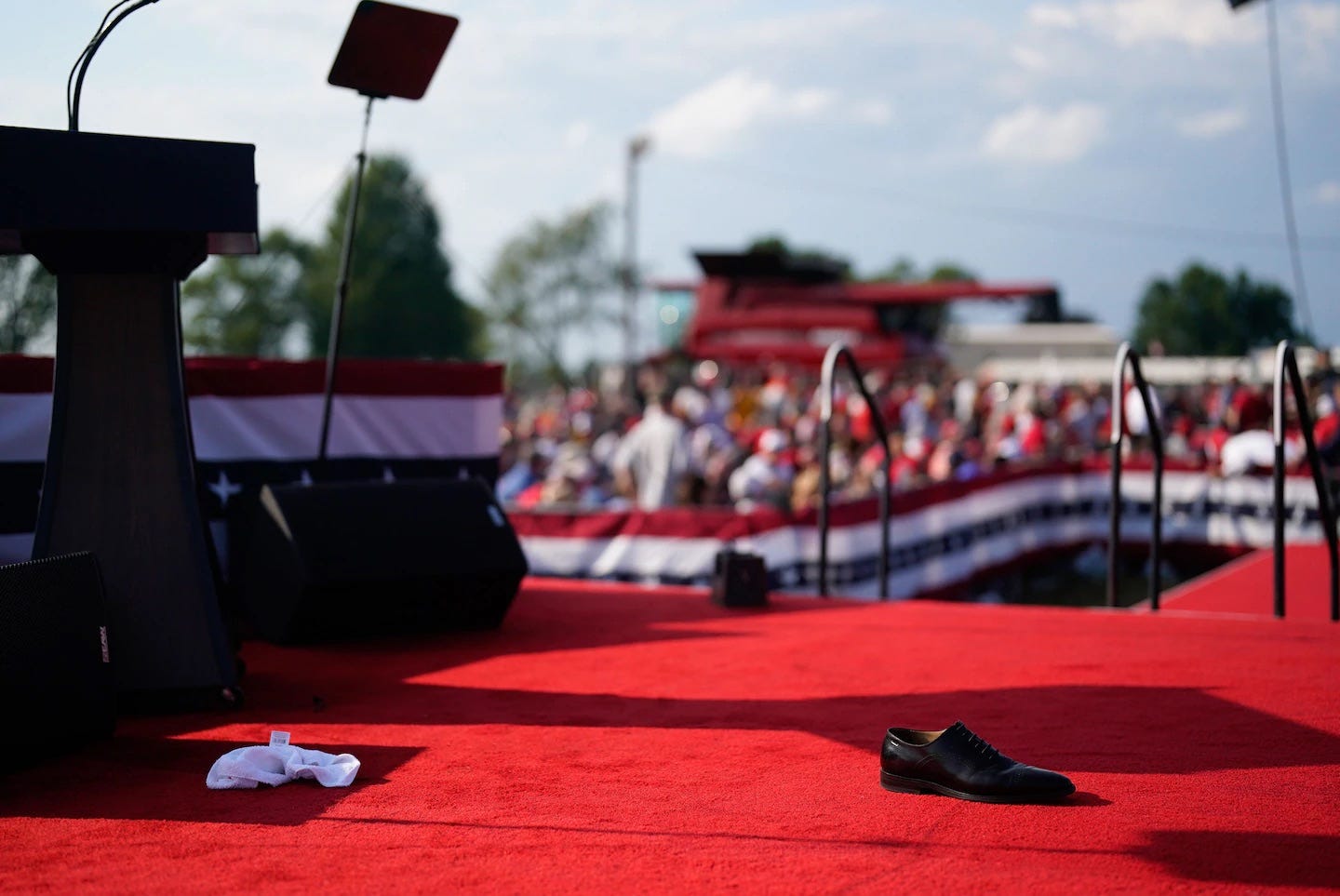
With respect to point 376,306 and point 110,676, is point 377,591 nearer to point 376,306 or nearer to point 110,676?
point 110,676

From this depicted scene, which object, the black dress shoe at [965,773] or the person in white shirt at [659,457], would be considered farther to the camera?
the person in white shirt at [659,457]

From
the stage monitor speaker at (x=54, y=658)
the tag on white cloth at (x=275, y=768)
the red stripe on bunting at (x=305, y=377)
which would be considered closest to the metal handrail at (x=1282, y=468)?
the red stripe on bunting at (x=305, y=377)

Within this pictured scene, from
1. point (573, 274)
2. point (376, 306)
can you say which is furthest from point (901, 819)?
point (573, 274)

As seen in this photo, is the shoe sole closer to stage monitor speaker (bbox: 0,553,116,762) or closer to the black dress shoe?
the black dress shoe

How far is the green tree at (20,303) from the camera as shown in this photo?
9766 millimetres

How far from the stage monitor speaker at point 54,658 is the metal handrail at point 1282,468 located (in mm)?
5710

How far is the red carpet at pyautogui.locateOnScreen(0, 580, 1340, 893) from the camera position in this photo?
334cm

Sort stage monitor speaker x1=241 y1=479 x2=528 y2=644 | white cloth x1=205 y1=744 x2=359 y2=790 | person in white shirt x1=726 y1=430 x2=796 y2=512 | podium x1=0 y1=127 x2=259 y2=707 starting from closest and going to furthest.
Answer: white cloth x1=205 y1=744 x2=359 y2=790, podium x1=0 y1=127 x2=259 y2=707, stage monitor speaker x1=241 y1=479 x2=528 y2=644, person in white shirt x1=726 y1=430 x2=796 y2=512

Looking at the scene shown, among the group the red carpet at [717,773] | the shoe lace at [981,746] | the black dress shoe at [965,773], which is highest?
the shoe lace at [981,746]

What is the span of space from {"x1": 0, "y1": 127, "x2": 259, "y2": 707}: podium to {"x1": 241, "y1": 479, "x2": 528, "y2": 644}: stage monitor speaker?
3.22 feet

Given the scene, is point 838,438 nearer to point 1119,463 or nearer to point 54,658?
point 1119,463

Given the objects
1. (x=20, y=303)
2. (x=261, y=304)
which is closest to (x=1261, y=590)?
(x=20, y=303)

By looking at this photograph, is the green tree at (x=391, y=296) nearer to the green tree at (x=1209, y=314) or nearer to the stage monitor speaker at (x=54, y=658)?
the green tree at (x=1209, y=314)

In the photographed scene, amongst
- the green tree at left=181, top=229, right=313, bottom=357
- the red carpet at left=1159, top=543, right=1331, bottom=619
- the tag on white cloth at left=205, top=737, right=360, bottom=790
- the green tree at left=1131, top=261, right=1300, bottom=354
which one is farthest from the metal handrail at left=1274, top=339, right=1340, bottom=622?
the green tree at left=181, top=229, right=313, bottom=357
